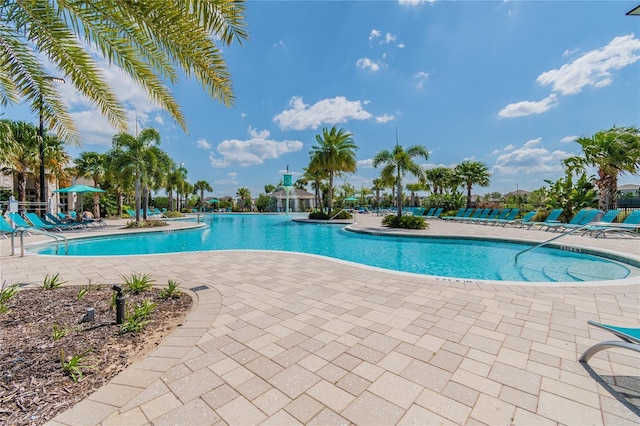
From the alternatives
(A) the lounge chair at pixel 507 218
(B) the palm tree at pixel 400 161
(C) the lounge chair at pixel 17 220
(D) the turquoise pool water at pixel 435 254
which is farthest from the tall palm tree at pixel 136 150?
(A) the lounge chair at pixel 507 218

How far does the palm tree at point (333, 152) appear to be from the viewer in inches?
861

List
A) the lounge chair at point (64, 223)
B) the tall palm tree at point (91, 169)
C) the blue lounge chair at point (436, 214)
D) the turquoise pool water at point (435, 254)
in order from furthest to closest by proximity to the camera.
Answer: the blue lounge chair at point (436, 214) < the tall palm tree at point (91, 169) < the lounge chair at point (64, 223) < the turquoise pool water at point (435, 254)

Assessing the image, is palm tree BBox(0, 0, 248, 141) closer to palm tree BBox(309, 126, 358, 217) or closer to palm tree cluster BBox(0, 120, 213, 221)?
palm tree cluster BBox(0, 120, 213, 221)

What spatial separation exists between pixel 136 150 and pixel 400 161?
Answer: 52.3 ft

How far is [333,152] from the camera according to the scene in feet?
71.9

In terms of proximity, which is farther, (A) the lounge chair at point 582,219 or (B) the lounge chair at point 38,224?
(B) the lounge chair at point 38,224

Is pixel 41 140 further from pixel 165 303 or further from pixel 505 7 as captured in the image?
pixel 505 7

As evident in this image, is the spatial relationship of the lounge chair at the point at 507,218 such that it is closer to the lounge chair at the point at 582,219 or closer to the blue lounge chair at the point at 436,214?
the lounge chair at the point at 582,219

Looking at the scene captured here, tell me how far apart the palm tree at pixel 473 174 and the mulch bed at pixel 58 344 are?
30925 mm

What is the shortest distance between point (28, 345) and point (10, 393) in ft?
2.90

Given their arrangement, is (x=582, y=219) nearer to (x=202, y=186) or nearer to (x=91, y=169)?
(x=91, y=169)

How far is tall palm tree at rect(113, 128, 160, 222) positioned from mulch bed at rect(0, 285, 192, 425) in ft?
46.8

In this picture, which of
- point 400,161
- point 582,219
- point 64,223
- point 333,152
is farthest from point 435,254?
point 64,223

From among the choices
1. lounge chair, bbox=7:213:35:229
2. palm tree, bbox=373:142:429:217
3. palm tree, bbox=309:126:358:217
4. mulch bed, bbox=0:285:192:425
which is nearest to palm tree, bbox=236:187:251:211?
palm tree, bbox=309:126:358:217
